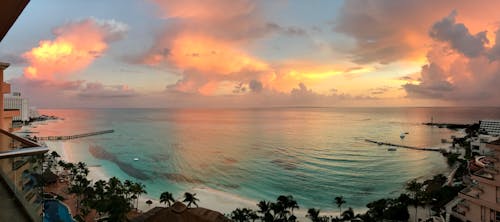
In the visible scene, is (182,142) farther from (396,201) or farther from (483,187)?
(483,187)

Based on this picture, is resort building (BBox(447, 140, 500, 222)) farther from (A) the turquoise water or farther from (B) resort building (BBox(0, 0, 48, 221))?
(B) resort building (BBox(0, 0, 48, 221))

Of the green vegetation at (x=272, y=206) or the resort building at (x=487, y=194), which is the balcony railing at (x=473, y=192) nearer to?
the resort building at (x=487, y=194)

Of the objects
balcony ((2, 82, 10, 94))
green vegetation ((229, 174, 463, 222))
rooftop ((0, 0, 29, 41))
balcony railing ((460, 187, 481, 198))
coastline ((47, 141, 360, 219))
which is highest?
rooftop ((0, 0, 29, 41))

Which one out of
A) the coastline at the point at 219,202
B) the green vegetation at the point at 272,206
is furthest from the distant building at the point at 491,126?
the coastline at the point at 219,202

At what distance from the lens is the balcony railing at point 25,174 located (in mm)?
2525

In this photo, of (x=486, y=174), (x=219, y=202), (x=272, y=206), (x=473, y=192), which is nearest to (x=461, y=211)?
(x=473, y=192)

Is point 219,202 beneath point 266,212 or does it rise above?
beneath

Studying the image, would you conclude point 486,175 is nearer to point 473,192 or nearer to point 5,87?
point 473,192

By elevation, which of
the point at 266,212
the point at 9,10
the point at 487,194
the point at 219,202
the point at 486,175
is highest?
the point at 9,10

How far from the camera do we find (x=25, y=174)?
2715 mm

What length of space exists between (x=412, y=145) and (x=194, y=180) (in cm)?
4472

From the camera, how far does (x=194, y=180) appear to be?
31516 millimetres

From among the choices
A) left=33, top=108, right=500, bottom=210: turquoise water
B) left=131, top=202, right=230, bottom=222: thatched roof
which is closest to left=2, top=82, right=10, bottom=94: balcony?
left=131, top=202, right=230, bottom=222: thatched roof

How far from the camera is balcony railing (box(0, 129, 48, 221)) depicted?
2.53m
